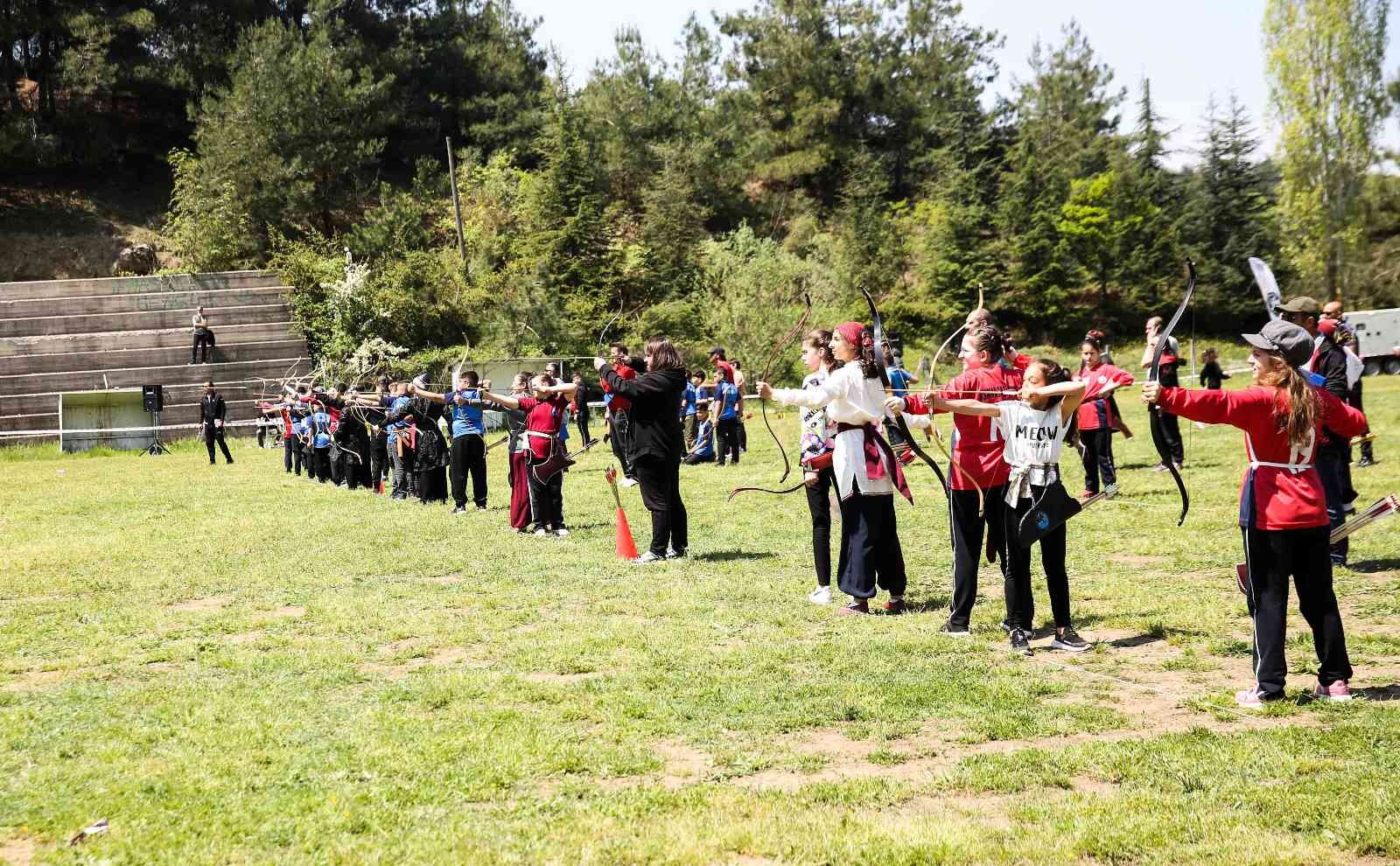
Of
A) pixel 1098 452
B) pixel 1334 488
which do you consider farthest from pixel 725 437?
pixel 1334 488

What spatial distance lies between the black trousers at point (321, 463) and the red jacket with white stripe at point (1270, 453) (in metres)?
19.2

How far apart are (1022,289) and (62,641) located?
52277 mm

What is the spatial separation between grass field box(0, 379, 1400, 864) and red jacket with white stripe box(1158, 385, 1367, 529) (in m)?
0.92

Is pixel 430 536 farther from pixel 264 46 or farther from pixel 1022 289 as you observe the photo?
pixel 264 46

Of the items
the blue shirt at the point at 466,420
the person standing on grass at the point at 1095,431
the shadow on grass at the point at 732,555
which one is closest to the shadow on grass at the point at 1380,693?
the shadow on grass at the point at 732,555

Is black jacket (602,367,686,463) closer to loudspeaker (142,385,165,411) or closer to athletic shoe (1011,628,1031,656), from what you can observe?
athletic shoe (1011,628,1031,656)

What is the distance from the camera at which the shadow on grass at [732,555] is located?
11573 millimetres

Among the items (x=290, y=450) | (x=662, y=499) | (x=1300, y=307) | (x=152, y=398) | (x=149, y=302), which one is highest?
(x=149, y=302)

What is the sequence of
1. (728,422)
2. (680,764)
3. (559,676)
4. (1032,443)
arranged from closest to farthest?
(680,764)
(559,676)
(1032,443)
(728,422)

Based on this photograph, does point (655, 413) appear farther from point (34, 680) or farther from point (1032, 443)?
point (34, 680)

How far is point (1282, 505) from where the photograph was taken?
19.7 ft

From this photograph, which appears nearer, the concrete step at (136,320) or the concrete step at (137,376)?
the concrete step at (137,376)

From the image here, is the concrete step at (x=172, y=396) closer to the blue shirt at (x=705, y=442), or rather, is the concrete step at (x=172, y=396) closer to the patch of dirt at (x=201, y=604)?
the blue shirt at (x=705, y=442)

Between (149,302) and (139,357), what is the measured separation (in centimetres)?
419
